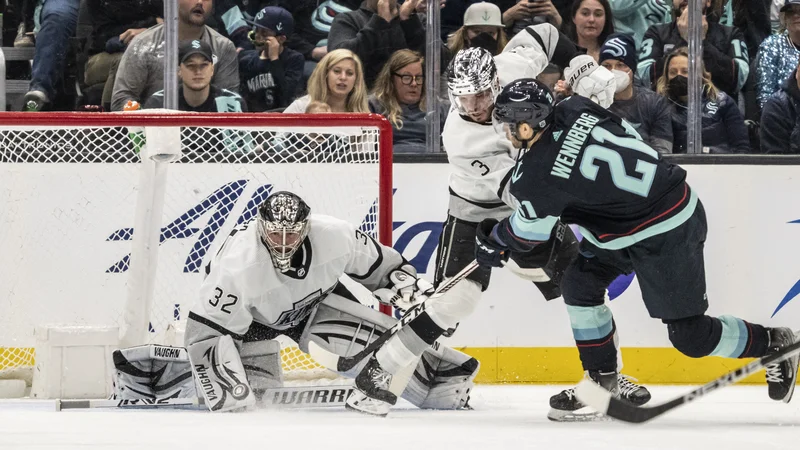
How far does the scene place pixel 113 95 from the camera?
16.0 feet

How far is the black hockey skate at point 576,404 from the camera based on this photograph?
12.0ft

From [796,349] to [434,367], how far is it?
3.89 ft

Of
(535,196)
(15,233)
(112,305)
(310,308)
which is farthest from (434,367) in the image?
(15,233)

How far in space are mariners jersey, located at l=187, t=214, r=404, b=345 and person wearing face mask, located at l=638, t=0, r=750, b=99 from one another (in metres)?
1.57

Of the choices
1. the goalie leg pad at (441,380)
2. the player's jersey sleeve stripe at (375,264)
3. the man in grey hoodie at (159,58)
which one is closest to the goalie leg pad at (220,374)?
the player's jersey sleeve stripe at (375,264)

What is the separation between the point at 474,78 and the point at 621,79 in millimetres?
1180

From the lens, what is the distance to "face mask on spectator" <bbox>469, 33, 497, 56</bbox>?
16.1ft

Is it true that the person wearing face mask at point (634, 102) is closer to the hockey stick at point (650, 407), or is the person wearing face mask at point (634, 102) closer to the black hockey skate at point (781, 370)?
the black hockey skate at point (781, 370)

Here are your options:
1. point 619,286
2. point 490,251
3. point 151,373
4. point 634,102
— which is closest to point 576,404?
point 490,251

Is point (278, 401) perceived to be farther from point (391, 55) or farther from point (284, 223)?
point (391, 55)

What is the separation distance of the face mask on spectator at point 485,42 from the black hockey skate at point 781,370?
1.79 metres

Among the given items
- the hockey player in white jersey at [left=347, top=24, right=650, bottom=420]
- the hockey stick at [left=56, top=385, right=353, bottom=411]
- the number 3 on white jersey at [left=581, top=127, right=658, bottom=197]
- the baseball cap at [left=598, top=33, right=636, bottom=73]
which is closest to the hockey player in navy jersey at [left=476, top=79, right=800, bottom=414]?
the number 3 on white jersey at [left=581, top=127, right=658, bottom=197]

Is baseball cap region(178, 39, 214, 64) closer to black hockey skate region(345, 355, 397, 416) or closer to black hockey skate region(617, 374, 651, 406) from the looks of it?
black hockey skate region(345, 355, 397, 416)

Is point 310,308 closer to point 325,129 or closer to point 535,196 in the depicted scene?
point 325,129
